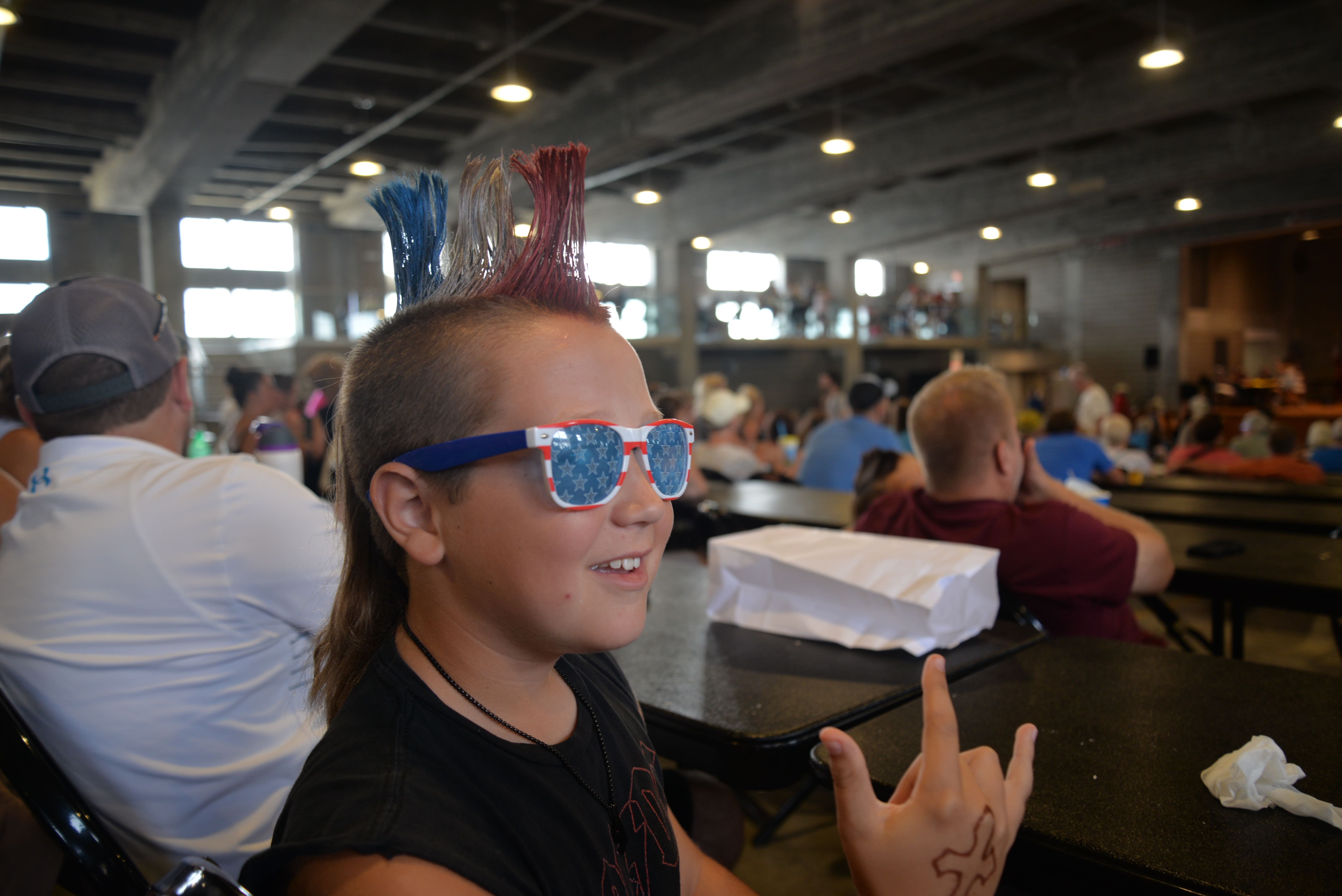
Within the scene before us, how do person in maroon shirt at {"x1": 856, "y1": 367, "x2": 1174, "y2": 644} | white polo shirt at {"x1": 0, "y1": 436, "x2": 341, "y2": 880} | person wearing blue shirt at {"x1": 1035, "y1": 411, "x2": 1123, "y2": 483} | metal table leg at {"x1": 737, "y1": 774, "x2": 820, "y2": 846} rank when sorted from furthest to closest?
person wearing blue shirt at {"x1": 1035, "y1": 411, "x2": 1123, "y2": 483} < metal table leg at {"x1": 737, "y1": 774, "x2": 820, "y2": 846} < person in maroon shirt at {"x1": 856, "y1": 367, "x2": 1174, "y2": 644} < white polo shirt at {"x1": 0, "y1": 436, "x2": 341, "y2": 880}

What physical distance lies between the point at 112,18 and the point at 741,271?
13270 mm

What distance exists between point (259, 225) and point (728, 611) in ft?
51.0

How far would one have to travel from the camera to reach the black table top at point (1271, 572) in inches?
85.0

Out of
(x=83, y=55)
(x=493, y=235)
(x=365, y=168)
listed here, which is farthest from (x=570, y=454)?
(x=83, y=55)

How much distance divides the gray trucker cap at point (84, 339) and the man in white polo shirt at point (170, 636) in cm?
12

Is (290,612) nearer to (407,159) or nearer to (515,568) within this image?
(515,568)

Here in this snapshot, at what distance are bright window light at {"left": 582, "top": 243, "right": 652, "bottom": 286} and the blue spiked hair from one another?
1471cm

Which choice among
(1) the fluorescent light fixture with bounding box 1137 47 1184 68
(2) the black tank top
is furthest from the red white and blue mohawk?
(1) the fluorescent light fixture with bounding box 1137 47 1184 68

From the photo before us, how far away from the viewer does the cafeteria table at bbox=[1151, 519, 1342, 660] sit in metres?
2.17

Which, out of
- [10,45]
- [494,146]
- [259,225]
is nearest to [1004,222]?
[494,146]

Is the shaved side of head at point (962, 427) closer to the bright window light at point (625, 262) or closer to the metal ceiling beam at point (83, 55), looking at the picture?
the metal ceiling beam at point (83, 55)

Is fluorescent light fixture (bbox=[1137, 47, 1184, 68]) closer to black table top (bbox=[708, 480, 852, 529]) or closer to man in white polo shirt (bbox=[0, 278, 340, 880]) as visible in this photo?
black table top (bbox=[708, 480, 852, 529])

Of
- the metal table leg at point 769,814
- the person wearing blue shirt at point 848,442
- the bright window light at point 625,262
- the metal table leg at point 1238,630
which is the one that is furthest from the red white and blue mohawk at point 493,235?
the bright window light at point 625,262

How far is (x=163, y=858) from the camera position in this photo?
4.05ft
